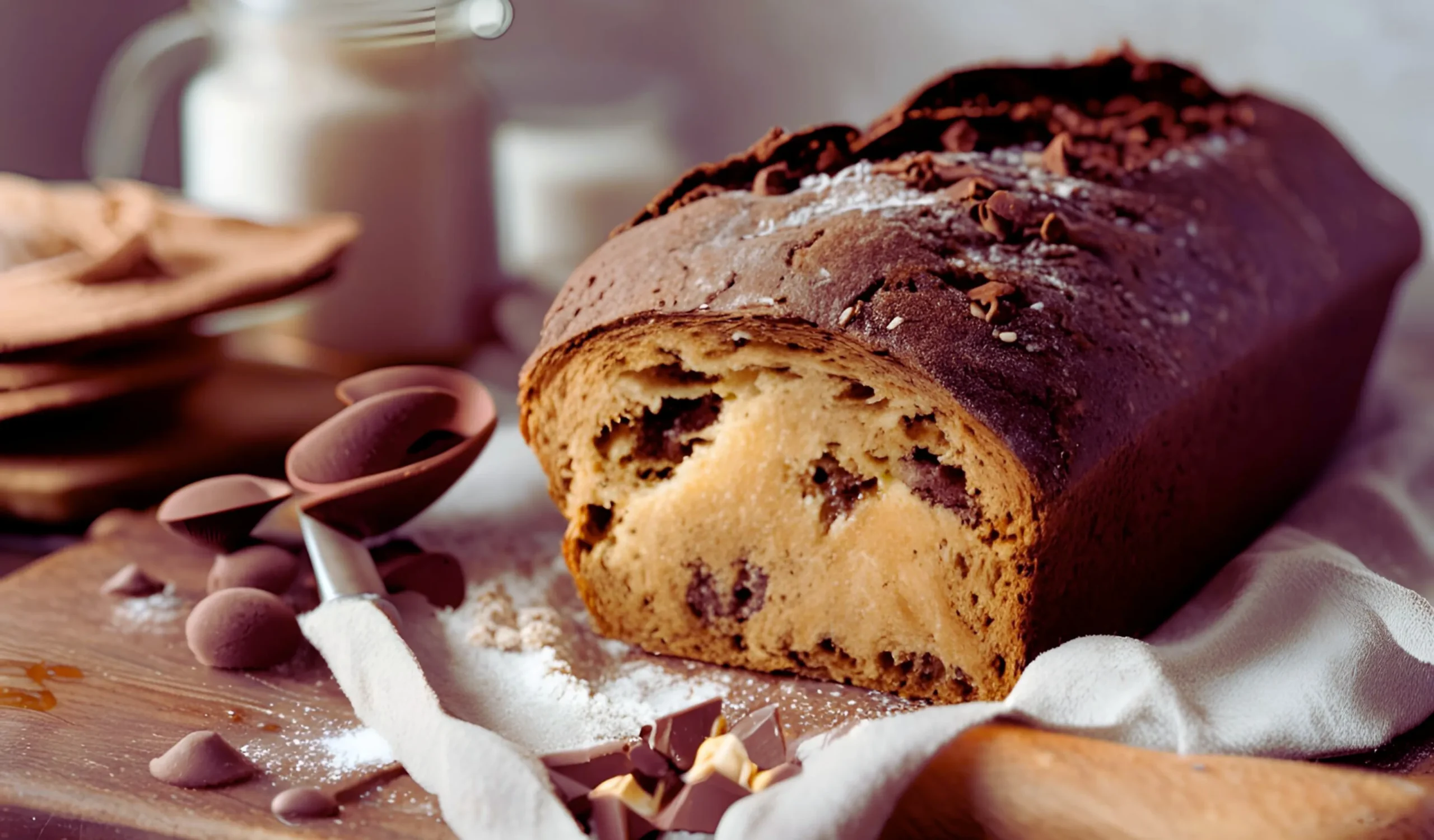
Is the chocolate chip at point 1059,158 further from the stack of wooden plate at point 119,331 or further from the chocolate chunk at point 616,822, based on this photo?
the stack of wooden plate at point 119,331

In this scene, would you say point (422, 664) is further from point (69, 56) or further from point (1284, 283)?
point (69, 56)

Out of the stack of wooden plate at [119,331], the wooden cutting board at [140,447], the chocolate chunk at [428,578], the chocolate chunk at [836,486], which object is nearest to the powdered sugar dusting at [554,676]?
the chocolate chunk at [428,578]

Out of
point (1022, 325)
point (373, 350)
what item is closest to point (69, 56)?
point (373, 350)

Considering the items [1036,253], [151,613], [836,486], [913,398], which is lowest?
[151,613]

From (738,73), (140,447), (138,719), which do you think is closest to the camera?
(138,719)

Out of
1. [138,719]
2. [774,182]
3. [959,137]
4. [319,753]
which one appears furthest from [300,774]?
[959,137]

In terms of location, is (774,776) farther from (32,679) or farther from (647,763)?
(32,679)
